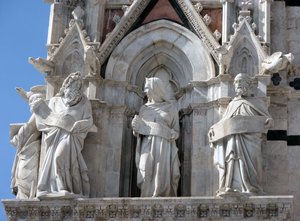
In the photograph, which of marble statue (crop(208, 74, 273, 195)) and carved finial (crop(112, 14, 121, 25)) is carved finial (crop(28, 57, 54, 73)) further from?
marble statue (crop(208, 74, 273, 195))

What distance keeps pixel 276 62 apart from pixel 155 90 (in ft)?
6.21

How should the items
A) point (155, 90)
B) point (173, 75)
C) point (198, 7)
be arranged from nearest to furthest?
point (155, 90) → point (198, 7) → point (173, 75)

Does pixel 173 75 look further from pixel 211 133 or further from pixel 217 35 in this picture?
pixel 211 133

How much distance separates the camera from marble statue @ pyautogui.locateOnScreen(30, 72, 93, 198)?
49.0 feet

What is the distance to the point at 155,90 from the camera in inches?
615

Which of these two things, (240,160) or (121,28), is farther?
(121,28)

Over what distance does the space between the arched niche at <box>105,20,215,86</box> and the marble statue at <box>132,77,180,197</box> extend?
825mm

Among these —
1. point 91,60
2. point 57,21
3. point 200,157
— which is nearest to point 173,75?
point 91,60

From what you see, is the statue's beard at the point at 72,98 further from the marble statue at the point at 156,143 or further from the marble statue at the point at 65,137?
the marble statue at the point at 156,143

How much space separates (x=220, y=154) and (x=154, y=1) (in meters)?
3.28

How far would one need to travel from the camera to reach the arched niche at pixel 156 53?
16.4 m

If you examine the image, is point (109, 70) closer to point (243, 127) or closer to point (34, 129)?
point (34, 129)

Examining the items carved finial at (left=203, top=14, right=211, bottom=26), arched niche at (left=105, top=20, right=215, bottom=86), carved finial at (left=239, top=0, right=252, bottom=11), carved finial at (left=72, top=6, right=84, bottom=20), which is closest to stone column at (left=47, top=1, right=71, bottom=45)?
carved finial at (left=72, top=6, right=84, bottom=20)

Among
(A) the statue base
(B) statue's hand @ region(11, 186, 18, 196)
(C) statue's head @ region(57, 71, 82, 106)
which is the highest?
(C) statue's head @ region(57, 71, 82, 106)
